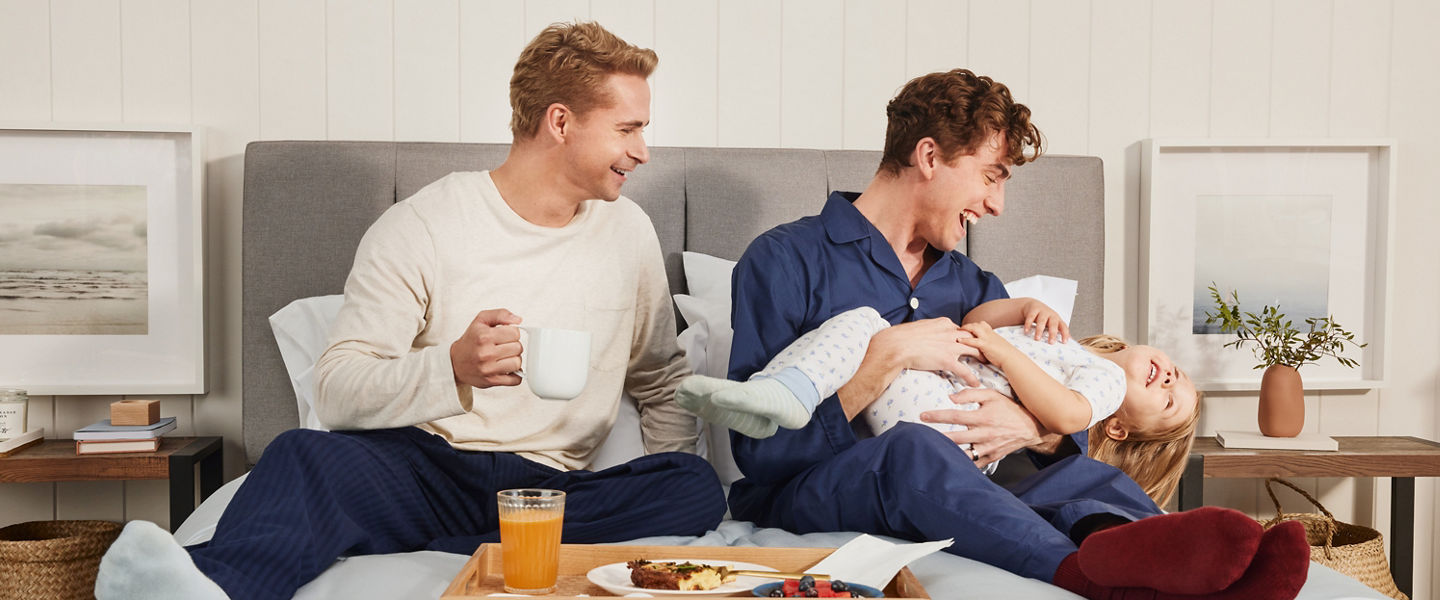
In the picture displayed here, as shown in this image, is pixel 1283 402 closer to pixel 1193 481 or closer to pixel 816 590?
pixel 1193 481

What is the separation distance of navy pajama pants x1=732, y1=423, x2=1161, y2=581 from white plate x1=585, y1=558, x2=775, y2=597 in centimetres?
32

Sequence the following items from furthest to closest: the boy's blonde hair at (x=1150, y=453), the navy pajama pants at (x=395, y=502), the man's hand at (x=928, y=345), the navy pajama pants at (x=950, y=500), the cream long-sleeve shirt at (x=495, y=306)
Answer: the boy's blonde hair at (x=1150, y=453)
the man's hand at (x=928, y=345)
the cream long-sleeve shirt at (x=495, y=306)
the navy pajama pants at (x=950, y=500)
the navy pajama pants at (x=395, y=502)

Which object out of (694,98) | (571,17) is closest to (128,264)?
(571,17)

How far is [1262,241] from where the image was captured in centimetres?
279

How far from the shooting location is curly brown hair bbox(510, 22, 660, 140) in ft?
6.29

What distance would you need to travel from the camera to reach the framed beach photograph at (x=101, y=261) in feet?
8.13

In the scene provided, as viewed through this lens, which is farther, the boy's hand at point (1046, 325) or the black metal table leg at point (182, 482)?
the black metal table leg at point (182, 482)

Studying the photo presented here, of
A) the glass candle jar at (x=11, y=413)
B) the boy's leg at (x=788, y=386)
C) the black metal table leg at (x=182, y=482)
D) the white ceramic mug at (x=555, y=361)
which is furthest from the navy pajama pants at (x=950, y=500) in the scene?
the glass candle jar at (x=11, y=413)

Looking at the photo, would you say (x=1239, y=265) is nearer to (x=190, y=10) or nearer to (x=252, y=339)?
(x=252, y=339)

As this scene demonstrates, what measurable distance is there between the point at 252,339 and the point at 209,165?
458 millimetres

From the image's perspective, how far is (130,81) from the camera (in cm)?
252

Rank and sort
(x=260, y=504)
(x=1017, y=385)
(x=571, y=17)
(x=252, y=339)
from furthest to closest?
(x=571, y=17) → (x=252, y=339) → (x=1017, y=385) → (x=260, y=504)

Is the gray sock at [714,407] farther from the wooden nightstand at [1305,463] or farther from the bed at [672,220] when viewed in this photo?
the wooden nightstand at [1305,463]

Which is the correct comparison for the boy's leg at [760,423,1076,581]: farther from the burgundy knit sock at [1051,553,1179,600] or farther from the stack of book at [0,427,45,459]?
the stack of book at [0,427,45,459]
